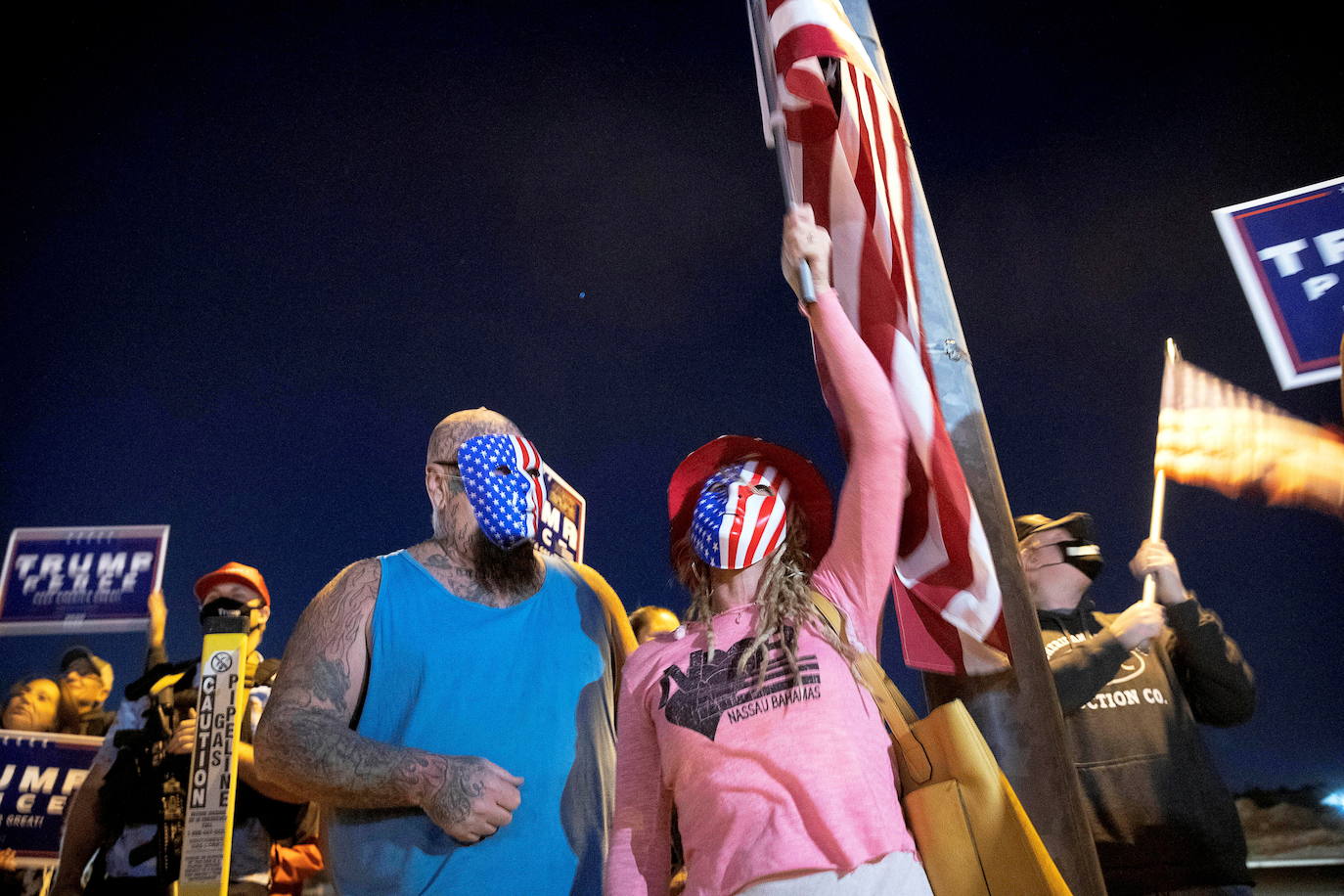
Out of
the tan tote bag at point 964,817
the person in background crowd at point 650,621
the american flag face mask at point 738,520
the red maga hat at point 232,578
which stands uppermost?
the red maga hat at point 232,578

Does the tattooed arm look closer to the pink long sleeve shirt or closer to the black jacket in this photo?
the pink long sleeve shirt

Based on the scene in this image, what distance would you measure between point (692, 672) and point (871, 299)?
4.16 feet

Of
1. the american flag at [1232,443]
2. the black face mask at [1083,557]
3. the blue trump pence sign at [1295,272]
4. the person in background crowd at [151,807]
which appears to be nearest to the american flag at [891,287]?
the american flag at [1232,443]

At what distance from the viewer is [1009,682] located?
7.38ft

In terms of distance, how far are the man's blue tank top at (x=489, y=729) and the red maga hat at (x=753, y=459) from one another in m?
0.48

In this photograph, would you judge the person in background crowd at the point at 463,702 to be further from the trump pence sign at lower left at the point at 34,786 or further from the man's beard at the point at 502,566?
the trump pence sign at lower left at the point at 34,786

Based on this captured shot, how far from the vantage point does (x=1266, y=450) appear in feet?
12.6

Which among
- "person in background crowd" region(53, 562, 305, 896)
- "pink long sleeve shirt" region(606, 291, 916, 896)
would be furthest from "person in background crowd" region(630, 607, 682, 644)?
"pink long sleeve shirt" region(606, 291, 916, 896)

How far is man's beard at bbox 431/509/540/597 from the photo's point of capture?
2.69 meters

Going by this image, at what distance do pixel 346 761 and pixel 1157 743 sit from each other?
10.6 ft

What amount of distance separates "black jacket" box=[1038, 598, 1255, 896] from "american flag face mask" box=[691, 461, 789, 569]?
1.54 m

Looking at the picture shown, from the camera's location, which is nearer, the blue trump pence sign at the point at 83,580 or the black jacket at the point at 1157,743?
the black jacket at the point at 1157,743

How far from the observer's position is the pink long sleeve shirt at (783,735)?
6.30 feet

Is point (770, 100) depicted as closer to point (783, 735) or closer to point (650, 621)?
point (783, 735)
